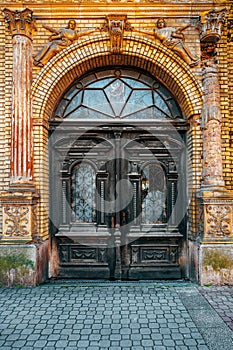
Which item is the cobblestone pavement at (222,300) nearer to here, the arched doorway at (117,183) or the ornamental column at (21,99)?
the arched doorway at (117,183)

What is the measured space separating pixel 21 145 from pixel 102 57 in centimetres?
233

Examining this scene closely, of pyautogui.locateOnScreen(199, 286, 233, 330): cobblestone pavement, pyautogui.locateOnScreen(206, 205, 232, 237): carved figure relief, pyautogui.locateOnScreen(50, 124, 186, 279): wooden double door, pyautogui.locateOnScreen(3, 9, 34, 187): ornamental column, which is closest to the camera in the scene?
pyautogui.locateOnScreen(199, 286, 233, 330): cobblestone pavement

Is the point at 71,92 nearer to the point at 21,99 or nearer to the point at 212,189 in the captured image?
the point at 21,99

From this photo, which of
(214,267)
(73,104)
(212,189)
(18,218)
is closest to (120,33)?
(73,104)

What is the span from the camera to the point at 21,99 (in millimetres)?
5582

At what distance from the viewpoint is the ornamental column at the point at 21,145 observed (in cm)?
539

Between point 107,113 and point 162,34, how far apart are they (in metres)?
1.82

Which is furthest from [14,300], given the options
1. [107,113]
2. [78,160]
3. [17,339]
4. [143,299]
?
[107,113]

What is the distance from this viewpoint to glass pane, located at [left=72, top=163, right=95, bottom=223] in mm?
6109

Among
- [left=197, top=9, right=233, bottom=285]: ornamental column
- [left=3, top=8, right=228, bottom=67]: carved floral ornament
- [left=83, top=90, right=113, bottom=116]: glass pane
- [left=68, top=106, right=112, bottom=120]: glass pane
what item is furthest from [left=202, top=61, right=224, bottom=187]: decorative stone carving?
[left=68, top=106, right=112, bottom=120]: glass pane

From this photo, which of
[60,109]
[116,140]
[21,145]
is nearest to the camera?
[21,145]

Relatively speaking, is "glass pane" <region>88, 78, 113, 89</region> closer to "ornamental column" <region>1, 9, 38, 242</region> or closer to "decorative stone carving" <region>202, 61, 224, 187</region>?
"ornamental column" <region>1, 9, 38, 242</region>

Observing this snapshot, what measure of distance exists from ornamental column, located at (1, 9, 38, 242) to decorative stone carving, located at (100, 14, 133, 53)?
144cm

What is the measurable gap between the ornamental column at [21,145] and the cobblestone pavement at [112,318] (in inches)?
44.4
